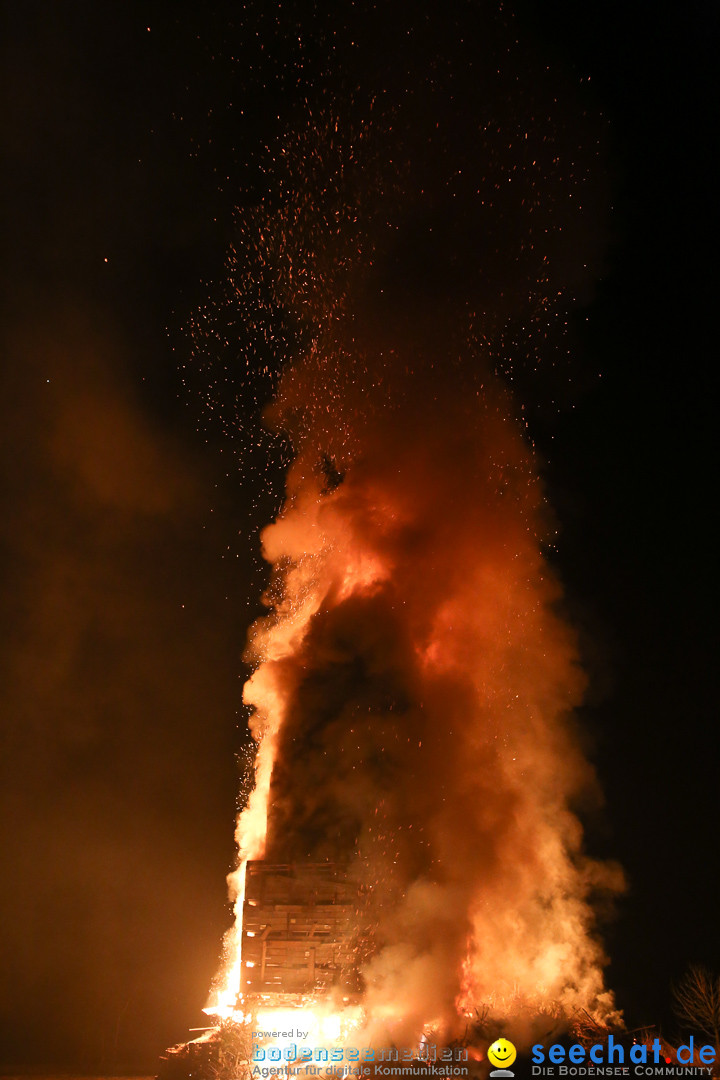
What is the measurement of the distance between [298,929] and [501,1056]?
4.34 m

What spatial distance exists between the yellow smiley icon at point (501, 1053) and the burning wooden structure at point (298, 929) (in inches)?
112

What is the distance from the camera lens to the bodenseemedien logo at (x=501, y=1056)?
13352 millimetres

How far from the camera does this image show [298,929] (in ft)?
49.9

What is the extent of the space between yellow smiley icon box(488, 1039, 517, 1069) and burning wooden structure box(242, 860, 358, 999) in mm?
2842

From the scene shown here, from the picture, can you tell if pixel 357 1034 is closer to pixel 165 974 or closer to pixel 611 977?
pixel 611 977

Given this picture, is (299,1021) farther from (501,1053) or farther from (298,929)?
(501,1053)

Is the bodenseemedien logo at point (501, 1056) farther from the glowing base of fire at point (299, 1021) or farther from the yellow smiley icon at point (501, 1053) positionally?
the glowing base of fire at point (299, 1021)

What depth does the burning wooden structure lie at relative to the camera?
49.1ft

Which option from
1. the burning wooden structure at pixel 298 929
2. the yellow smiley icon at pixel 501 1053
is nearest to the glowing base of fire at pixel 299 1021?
the burning wooden structure at pixel 298 929

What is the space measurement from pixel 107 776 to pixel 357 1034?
15486 mm

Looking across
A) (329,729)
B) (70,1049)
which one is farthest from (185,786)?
(329,729)

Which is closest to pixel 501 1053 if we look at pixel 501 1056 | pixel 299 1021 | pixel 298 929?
pixel 501 1056

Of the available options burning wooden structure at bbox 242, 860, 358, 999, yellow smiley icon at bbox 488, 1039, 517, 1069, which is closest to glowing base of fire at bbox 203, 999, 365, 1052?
burning wooden structure at bbox 242, 860, 358, 999

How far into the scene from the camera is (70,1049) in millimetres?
28703
